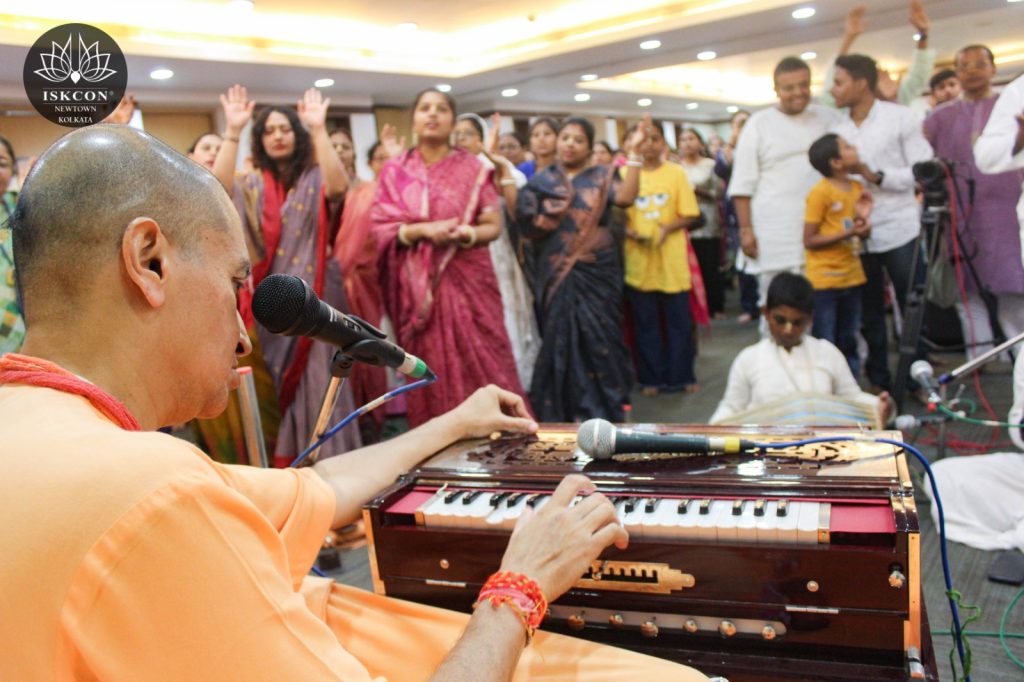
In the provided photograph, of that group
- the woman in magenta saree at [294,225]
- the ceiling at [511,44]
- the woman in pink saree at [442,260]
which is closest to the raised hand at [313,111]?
the woman in magenta saree at [294,225]

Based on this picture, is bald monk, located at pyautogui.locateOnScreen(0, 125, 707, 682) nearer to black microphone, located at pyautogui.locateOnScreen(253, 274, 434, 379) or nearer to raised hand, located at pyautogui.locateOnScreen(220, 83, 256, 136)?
black microphone, located at pyautogui.locateOnScreen(253, 274, 434, 379)

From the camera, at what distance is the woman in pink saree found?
378 centimetres

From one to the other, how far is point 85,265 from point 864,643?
117 cm

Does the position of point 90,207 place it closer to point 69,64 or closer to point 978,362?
point 69,64

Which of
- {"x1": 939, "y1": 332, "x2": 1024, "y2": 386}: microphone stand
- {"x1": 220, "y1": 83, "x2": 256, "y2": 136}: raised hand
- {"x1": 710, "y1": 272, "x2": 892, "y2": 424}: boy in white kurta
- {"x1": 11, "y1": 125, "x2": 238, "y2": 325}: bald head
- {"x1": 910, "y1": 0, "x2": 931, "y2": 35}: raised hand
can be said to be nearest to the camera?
{"x1": 11, "y1": 125, "x2": 238, "y2": 325}: bald head

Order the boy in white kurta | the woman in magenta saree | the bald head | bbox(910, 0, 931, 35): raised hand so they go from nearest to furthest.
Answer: the bald head, the boy in white kurta, the woman in magenta saree, bbox(910, 0, 931, 35): raised hand

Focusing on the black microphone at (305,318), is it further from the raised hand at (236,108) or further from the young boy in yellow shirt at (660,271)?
the young boy in yellow shirt at (660,271)

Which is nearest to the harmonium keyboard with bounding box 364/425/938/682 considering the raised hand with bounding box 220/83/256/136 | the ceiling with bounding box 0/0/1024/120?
the raised hand with bounding box 220/83/256/136

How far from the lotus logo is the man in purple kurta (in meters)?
3.41

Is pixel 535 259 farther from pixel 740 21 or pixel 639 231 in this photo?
pixel 740 21

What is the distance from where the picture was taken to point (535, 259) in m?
4.72

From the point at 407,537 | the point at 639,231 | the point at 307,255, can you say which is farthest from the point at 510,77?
the point at 407,537

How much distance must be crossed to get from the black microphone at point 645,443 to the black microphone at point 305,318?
0.43 metres

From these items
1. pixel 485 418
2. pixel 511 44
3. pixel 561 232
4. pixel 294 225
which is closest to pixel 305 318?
pixel 485 418
